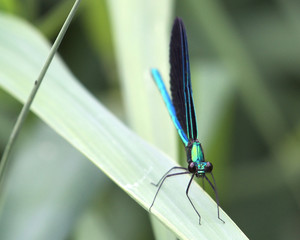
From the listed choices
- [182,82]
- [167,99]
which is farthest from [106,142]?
[167,99]

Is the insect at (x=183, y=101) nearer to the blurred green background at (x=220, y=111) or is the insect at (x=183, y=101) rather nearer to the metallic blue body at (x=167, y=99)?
the metallic blue body at (x=167, y=99)

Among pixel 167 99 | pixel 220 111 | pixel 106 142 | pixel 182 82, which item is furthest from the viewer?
pixel 220 111

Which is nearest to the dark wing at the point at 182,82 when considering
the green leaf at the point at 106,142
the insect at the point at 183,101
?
the insect at the point at 183,101

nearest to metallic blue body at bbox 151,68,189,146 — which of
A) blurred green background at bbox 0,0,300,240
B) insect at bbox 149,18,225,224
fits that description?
insect at bbox 149,18,225,224

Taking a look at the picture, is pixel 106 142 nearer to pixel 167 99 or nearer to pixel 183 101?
pixel 183 101

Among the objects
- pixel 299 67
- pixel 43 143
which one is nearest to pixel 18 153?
pixel 43 143

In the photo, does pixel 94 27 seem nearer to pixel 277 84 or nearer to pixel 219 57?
pixel 219 57

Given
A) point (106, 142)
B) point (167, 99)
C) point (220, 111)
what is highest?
point (106, 142)
